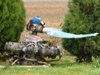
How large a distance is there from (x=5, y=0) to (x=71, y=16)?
1.66m

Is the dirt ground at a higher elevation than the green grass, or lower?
higher

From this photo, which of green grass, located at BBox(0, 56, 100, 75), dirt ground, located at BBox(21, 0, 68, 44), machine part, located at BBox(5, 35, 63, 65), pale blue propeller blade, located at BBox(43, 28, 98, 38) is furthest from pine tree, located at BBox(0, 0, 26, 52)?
dirt ground, located at BBox(21, 0, 68, 44)

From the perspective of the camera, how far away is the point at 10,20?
11602 mm

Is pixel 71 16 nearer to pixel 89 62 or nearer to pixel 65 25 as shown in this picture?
pixel 65 25

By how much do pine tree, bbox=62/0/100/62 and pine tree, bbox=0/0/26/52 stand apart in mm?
1189

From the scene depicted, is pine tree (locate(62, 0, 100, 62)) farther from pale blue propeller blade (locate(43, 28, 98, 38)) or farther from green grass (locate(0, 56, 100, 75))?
green grass (locate(0, 56, 100, 75))

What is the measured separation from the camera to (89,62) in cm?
1191

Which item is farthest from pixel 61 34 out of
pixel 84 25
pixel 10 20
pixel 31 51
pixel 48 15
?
pixel 48 15

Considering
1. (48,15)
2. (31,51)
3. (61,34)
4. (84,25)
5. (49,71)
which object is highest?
(48,15)

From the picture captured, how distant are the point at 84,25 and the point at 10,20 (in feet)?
5.80

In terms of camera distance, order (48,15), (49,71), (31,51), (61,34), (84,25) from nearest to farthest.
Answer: (49,71) < (31,51) < (61,34) < (84,25) < (48,15)

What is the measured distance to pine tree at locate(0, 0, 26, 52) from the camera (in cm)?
1142

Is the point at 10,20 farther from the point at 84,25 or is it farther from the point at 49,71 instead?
the point at 49,71

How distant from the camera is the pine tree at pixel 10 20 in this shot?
11.4 meters
